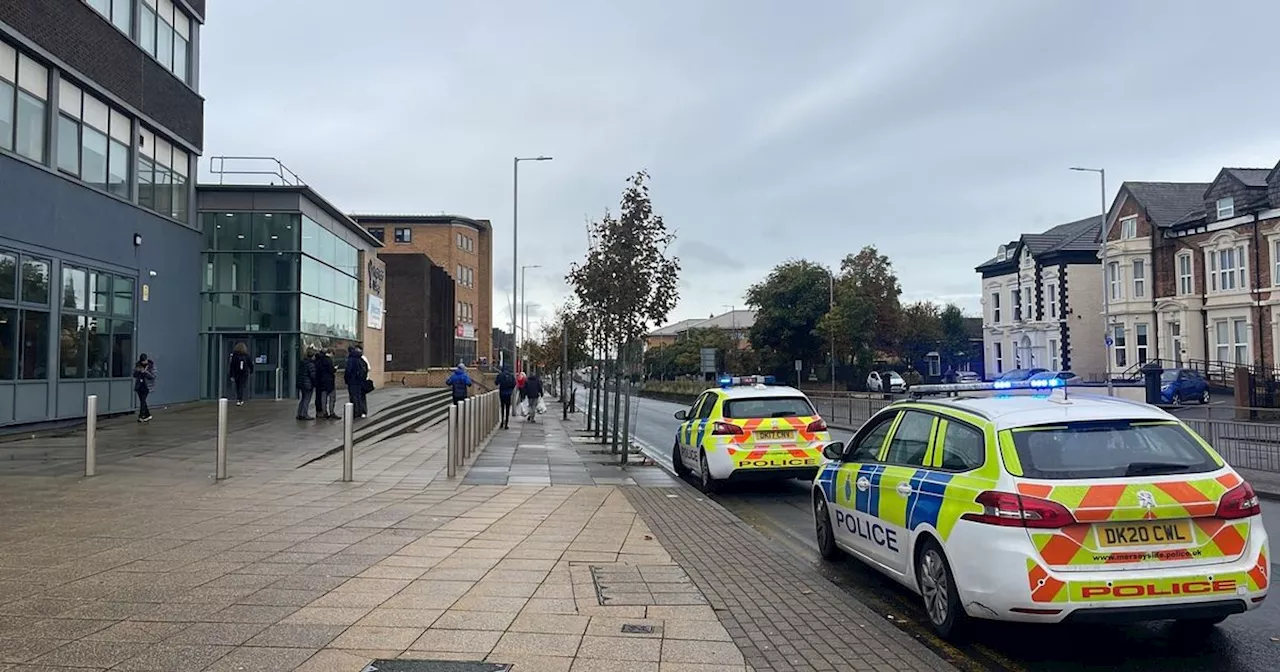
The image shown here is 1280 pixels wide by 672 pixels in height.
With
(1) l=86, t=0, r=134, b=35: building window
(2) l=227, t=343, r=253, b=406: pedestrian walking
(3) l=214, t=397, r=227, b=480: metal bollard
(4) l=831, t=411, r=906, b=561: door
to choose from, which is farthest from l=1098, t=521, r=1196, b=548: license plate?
(1) l=86, t=0, r=134, b=35: building window

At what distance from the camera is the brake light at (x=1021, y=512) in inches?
192

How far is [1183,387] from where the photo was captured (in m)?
32.6

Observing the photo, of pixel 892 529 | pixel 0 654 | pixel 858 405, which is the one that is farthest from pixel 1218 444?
pixel 0 654

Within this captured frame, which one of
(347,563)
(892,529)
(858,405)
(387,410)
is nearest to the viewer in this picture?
(892,529)

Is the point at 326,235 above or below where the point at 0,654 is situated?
above

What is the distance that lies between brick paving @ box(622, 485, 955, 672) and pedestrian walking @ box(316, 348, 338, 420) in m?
12.4

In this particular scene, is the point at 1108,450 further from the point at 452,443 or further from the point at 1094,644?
the point at 452,443

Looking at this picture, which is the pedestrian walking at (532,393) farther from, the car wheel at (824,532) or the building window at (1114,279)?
the building window at (1114,279)

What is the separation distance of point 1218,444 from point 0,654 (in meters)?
17.5

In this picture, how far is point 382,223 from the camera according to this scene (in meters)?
71.9

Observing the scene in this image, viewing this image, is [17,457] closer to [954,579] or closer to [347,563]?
[347,563]

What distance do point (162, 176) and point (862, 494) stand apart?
23318 millimetres

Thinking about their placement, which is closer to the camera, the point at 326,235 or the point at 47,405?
the point at 47,405

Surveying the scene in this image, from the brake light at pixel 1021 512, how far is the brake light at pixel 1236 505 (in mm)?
874
